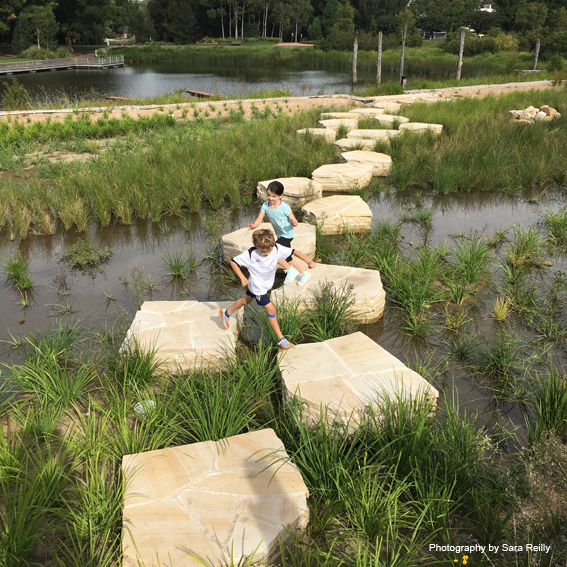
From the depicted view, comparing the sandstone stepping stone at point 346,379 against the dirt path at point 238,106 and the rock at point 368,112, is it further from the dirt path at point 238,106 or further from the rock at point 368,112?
the dirt path at point 238,106

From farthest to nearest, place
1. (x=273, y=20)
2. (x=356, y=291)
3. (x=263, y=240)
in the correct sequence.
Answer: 1. (x=273, y=20)
2. (x=356, y=291)
3. (x=263, y=240)

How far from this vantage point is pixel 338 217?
6.59m

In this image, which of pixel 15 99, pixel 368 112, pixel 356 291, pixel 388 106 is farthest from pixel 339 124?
pixel 15 99

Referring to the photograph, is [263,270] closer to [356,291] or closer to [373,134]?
[356,291]

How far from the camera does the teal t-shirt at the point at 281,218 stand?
5.00m

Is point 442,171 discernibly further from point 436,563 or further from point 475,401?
point 436,563

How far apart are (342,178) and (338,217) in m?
1.84

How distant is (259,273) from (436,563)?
2.32m

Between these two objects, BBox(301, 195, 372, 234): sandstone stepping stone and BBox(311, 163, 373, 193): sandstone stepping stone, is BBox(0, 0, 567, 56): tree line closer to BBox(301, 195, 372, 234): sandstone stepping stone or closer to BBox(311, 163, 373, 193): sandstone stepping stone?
BBox(311, 163, 373, 193): sandstone stepping stone

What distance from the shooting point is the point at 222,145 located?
31.4 ft

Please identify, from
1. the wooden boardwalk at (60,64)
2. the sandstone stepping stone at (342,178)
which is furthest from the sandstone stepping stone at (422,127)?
the wooden boardwalk at (60,64)

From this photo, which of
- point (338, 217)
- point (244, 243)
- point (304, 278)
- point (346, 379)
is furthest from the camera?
point (338, 217)

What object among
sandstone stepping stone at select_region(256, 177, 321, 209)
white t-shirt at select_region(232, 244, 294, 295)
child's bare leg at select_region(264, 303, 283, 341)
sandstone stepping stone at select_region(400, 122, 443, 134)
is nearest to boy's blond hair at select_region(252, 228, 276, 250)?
white t-shirt at select_region(232, 244, 294, 295)

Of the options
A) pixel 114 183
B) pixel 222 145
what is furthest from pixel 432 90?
pixel 114 183
